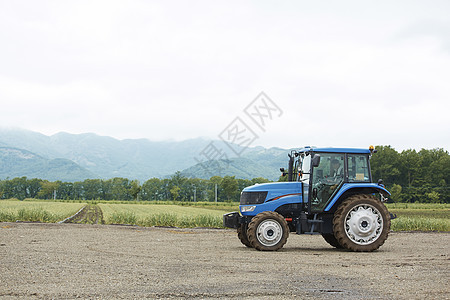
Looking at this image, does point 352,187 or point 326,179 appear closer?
point 352,187

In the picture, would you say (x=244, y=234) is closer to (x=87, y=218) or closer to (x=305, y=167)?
(x=305, y=167)

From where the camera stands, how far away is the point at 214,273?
8.86 meters

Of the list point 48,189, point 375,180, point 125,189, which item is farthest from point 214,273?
point 48,189

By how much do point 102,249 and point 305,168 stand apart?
20.6ft

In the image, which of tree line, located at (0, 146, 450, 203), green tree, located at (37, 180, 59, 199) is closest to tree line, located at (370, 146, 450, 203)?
tree line, located at (0, 146, 450, 203)

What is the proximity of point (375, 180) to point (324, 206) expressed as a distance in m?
105

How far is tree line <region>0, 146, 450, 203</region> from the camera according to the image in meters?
111

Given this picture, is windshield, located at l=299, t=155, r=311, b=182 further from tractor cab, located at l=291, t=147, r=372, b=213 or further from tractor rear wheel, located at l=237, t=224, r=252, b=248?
tractor rear wheel, located at l=237, t=224, r=252, b=248

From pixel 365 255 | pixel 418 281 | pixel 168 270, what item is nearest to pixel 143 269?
pixel 168 270

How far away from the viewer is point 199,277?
27.6ft

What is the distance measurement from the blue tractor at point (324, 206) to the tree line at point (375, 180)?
93.3m

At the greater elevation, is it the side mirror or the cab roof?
the cab roof

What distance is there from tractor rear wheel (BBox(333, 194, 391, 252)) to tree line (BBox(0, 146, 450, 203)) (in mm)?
93556

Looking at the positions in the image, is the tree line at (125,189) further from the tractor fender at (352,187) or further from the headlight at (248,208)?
the tractor fender at (352,187)
